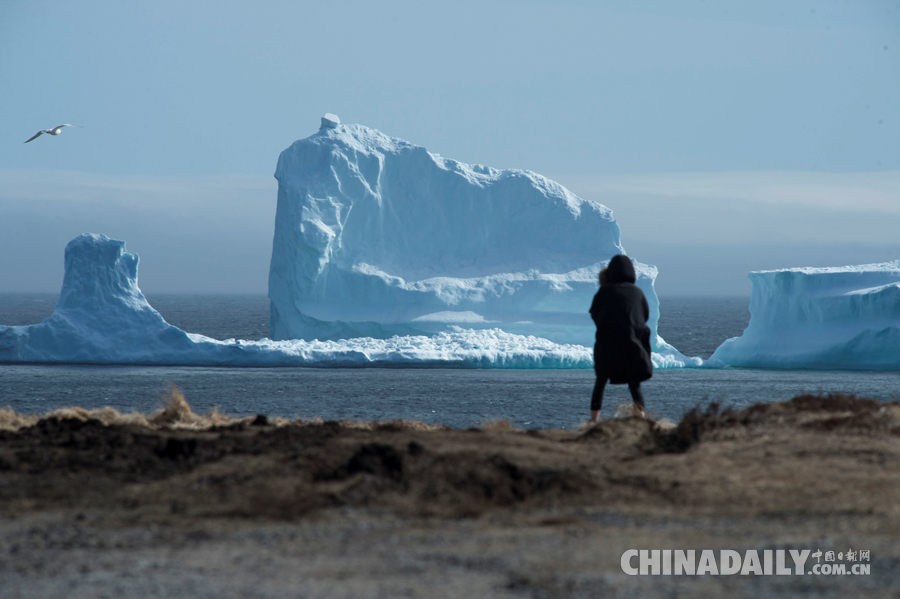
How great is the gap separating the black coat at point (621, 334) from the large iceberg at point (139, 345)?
20.9 meters

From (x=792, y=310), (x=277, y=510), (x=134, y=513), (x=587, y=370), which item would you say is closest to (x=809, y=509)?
(x=277, y=510)

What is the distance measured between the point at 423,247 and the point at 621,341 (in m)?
25.3

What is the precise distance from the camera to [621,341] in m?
5.78

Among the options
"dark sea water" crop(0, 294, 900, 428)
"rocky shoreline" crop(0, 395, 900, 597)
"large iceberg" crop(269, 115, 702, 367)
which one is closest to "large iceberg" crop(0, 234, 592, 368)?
"dark sea water" crop(0, 294, 900, 428)

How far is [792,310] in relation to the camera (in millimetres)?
28312

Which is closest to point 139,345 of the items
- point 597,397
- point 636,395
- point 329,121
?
point 329,121

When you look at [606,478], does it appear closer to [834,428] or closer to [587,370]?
[834,428]

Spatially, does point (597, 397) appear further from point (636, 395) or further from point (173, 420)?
point (173, 420)

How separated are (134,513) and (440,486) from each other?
48.4 inches

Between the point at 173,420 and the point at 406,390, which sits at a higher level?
the point at 173,420

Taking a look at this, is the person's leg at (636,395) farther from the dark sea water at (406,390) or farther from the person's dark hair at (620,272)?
the dark sea water at (406,390)

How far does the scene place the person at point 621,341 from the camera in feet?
18.9

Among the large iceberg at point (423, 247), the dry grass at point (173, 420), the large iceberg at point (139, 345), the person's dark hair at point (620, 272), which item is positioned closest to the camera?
the person's dark hair at point (620, 272)

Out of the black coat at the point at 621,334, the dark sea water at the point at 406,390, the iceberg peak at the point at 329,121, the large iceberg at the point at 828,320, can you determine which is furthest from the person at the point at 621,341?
Answer: the iceberg peak at the point at 329,121
